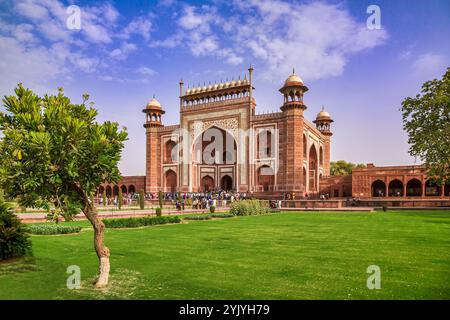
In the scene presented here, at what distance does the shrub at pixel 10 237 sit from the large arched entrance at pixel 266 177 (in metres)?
27.4

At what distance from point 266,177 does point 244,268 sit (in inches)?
1112

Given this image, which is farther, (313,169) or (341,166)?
(341,166)

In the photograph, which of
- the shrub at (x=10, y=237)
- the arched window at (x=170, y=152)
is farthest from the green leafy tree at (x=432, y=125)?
the arched window at (x=170, y=152)

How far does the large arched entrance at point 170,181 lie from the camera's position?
127 feet

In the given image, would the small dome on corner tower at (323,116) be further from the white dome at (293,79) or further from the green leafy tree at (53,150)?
the green leafy tree at (53,150)

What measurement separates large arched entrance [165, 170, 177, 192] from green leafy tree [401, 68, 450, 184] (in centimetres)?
2524

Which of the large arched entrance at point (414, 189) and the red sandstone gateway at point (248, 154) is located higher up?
the red sandstone gateway at point (248, 154)

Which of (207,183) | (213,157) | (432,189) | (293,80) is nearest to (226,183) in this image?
(207,183)

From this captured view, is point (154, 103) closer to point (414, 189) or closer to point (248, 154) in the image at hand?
point (248, 154)

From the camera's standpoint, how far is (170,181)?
3900cm

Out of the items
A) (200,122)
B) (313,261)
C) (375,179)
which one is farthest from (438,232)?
(200,122)

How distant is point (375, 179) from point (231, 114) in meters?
15.7

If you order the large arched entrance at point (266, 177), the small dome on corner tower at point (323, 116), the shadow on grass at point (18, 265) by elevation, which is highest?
the small dome on corner tower at point (323, 116)
